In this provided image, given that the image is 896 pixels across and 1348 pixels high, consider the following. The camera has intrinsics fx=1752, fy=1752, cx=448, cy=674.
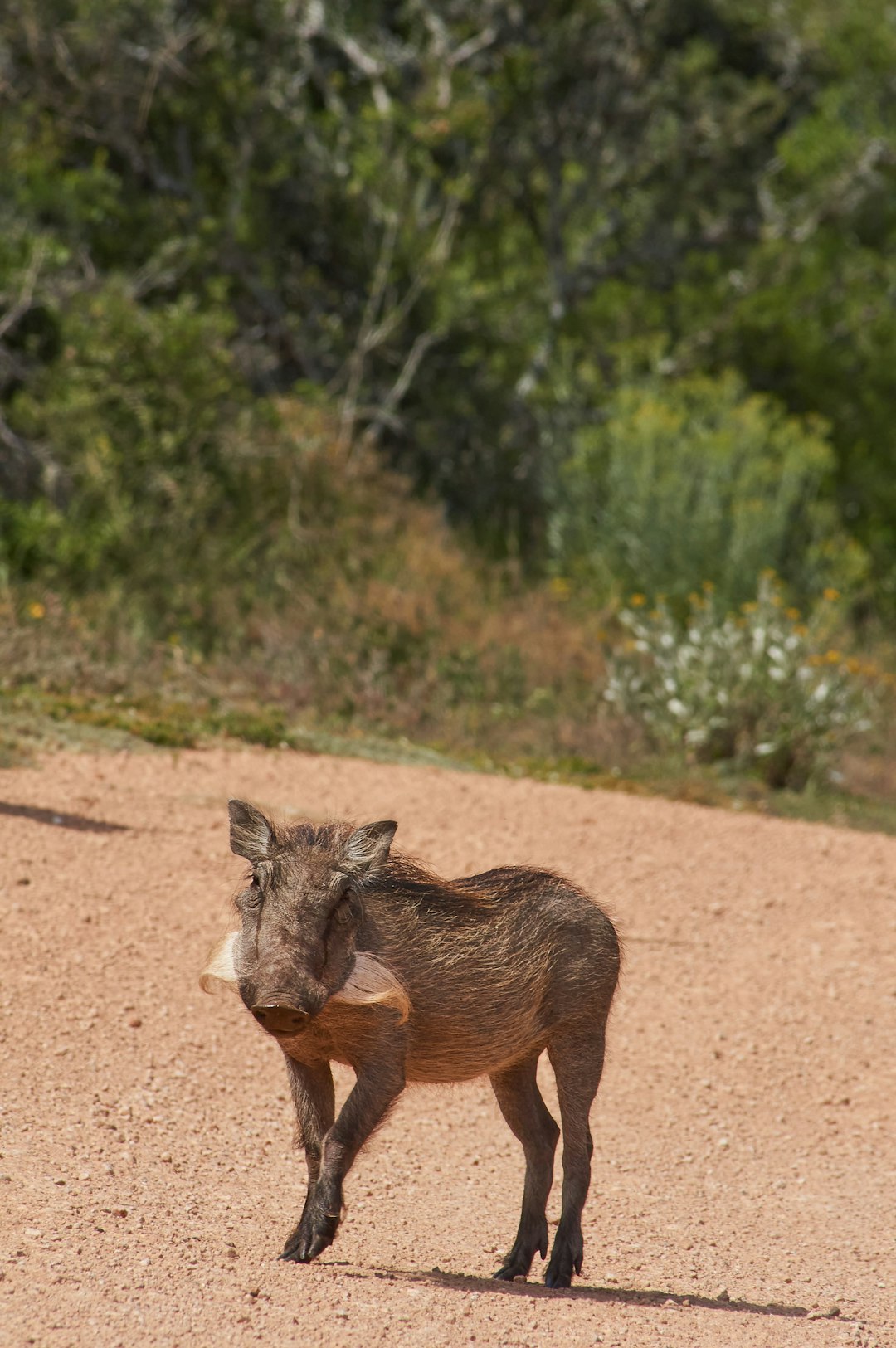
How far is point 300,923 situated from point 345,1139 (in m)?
0.61

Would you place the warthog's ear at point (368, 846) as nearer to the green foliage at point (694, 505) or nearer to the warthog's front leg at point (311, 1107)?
the warthog's front leg at point (311, 1107)

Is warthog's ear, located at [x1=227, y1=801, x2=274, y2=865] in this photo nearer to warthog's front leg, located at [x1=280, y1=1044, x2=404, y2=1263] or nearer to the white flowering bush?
warthog's front leg, located at [x1=280, y1=1044, x2=404, y2=1263]

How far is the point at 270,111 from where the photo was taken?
57.8 feet

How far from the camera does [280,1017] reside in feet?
12.6

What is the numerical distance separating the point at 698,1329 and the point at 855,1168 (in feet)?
7.34

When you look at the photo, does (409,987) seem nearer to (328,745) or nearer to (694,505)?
(328,745)

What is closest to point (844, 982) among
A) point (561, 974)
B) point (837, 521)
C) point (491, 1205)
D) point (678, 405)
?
point (491, 1205)

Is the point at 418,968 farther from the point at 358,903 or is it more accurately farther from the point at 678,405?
the point at 678,405

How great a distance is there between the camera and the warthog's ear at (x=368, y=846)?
4.17 m

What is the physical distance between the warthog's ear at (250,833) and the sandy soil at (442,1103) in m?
1.01

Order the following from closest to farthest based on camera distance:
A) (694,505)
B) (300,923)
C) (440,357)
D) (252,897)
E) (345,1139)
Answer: (300,923) → (252,897) → (345,1139) → (694,505) → (440,357)

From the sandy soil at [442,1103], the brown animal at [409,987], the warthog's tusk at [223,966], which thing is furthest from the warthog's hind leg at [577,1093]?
the warthog's tusk at [223,966]

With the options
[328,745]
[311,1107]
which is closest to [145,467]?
[328,745]

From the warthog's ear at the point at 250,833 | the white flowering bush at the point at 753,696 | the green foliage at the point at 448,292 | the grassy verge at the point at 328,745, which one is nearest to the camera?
the warthog's ear at the point at 250,833
